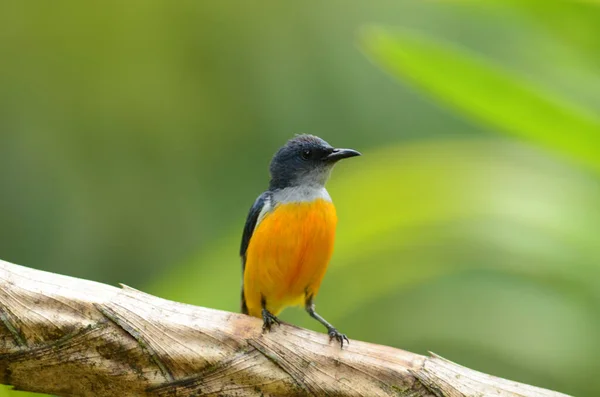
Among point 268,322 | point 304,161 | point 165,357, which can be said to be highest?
point 304,161

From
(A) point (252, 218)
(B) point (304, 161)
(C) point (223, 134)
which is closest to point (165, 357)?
(A) point (252, 218)

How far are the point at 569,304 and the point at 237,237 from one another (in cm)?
217

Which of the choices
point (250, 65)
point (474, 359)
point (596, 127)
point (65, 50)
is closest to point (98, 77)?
point (65, 50)

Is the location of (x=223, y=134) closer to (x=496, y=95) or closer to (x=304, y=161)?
(x=304, y=161)

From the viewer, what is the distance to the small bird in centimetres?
317

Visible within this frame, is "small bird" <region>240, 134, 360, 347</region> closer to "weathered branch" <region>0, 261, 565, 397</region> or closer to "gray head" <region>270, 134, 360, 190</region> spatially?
"gray head" <region>270, 134, 360, 190</region>

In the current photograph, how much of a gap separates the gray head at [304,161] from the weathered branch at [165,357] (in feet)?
4.16

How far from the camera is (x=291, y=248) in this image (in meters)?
3.16

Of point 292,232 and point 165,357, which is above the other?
A: point 292,232

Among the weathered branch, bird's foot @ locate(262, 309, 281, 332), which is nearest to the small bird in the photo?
bird's foot @ locate(262, 309, 281, 332)

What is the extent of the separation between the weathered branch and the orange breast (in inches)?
38.1

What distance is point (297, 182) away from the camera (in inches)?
133

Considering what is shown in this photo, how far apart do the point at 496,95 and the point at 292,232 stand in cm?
91

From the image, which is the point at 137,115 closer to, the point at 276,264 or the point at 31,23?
the point at 31,23
